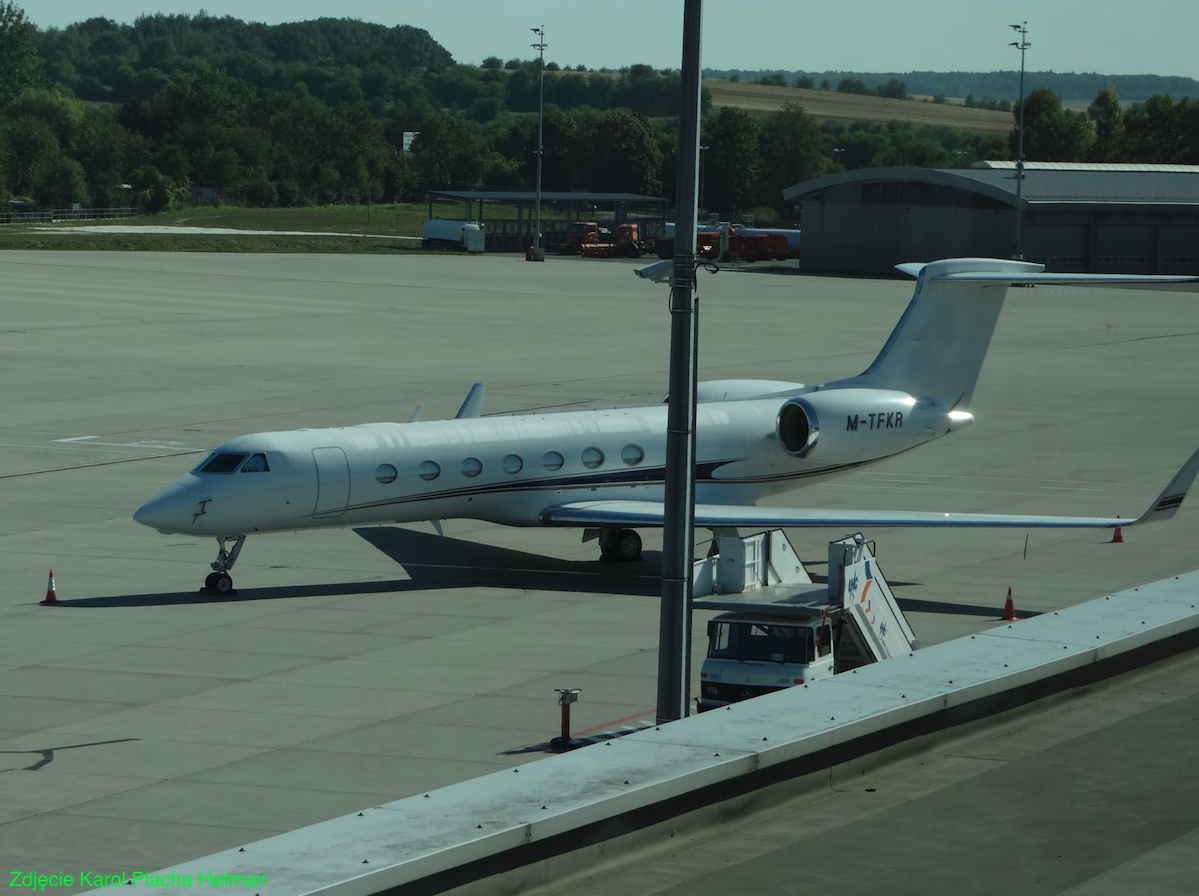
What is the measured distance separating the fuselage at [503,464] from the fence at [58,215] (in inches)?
5367

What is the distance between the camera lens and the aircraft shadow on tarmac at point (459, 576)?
83.0ft

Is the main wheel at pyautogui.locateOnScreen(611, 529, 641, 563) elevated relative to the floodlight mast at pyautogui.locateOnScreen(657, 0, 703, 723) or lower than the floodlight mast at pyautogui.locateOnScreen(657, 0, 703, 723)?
lower

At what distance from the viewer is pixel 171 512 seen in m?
24.9

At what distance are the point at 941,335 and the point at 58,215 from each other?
476 ft

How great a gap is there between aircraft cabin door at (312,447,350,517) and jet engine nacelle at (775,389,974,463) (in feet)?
26.9

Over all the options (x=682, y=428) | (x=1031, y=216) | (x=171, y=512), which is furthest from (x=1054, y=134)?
(x=682, y=428)

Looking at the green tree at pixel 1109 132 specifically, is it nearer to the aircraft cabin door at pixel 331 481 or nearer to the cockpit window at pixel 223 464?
the aircraft cabin door at pixel 331 481

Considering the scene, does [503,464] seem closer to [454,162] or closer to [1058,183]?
[1058,183]

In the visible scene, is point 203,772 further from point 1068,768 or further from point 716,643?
point 1068,768

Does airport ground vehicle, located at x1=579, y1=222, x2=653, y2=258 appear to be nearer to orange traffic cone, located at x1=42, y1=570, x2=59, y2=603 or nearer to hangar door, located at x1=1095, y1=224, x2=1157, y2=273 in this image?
hangar door, located at x1=1095, y1=224, x2=1157, y2=273

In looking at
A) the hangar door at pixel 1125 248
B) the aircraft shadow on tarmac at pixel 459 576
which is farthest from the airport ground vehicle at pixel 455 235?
the aircraft shadow on tarmac at pixel 459 576

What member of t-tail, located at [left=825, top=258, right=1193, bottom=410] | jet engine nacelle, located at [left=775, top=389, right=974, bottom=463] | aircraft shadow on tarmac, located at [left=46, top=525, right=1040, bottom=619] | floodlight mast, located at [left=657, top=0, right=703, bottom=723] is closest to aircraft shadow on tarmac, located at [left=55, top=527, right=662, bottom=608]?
aircraft shadow on tarmac, located at [left=46, top=525, right=1040, bottom=619]

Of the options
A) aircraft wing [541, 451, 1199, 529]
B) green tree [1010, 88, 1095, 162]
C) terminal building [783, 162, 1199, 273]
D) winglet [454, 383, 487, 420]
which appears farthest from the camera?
green tree [1010, 88, 1095, 162]

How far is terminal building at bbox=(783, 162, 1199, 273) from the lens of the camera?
356 ft
